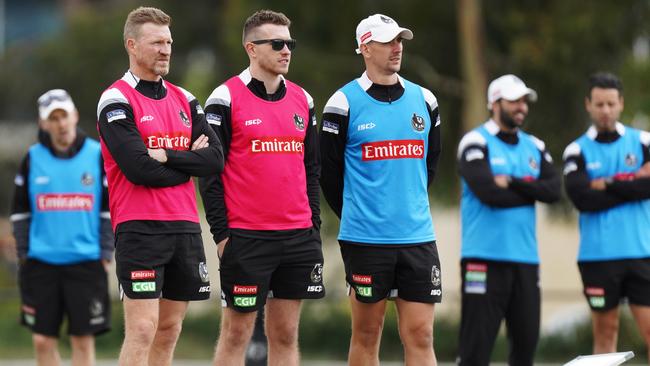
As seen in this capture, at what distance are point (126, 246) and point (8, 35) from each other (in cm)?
6189

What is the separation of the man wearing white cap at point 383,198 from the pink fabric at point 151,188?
1.08 m

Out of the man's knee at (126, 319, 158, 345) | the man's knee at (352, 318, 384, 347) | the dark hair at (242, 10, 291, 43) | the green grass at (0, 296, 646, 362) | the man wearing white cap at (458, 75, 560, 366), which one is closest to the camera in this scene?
the man's knee at (126, 319, 158, 345)

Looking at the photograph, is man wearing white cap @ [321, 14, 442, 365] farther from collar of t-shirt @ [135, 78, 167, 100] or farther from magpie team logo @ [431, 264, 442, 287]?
collar of t-shirt @ [135, 78, 167, 100]

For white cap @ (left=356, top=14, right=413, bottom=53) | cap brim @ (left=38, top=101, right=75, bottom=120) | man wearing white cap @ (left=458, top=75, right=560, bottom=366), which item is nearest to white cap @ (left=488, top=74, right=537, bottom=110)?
man wearing white cap @ (left=458, top=75, right=560, bottom=366)

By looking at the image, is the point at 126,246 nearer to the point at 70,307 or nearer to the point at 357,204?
the point at 357,204

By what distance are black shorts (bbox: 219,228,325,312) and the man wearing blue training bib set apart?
2877 mm

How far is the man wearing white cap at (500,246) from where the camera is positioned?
10.2m

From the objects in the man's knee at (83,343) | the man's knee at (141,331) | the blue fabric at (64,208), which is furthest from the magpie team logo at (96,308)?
the man's knee at (141,331)

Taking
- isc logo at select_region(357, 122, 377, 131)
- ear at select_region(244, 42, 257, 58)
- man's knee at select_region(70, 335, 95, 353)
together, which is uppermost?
ear at select_region(244, 42, 257, 58)

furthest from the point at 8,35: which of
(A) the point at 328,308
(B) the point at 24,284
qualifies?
(B) the point at 24,284

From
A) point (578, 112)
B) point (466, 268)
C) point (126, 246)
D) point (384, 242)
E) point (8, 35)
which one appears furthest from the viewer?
point (8, 35)

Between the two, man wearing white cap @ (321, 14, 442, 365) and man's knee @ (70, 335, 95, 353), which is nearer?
man wearing white cap @ (321, 14, 442, 365)

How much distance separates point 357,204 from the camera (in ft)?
28.8

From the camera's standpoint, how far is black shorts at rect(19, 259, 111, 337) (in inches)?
440
